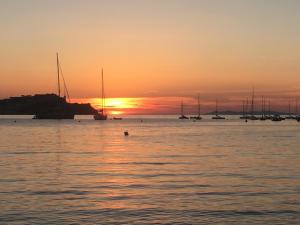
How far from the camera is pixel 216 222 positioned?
68.5 feet

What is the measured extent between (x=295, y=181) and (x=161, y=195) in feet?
32.3

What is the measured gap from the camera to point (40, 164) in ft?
146

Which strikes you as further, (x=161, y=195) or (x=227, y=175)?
(x=227, y=175)

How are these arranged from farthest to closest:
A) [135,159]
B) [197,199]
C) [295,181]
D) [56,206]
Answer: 1. [135,159]
2. [295,181]
3. [197,199]
4. [56,206]

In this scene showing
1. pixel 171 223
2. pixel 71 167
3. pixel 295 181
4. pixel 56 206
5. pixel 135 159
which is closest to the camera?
pixel 171 223

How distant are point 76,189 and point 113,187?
86.4 inches

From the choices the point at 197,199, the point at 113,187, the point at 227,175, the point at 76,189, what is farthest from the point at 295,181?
the point at 76,189

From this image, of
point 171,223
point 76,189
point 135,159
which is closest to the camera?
point 171,223

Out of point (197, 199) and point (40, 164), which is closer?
point (197, 199)

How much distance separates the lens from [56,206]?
2398cm

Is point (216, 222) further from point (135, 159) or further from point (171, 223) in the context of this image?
point (135, 159)

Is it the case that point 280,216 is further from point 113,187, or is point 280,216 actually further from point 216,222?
point 113,187

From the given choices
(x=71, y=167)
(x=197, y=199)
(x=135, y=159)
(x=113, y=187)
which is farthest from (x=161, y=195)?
(x=135, y=159)

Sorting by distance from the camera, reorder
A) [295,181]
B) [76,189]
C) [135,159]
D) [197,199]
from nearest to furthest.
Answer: [197,199] < [76,189] < [295,181] < [135,159]
